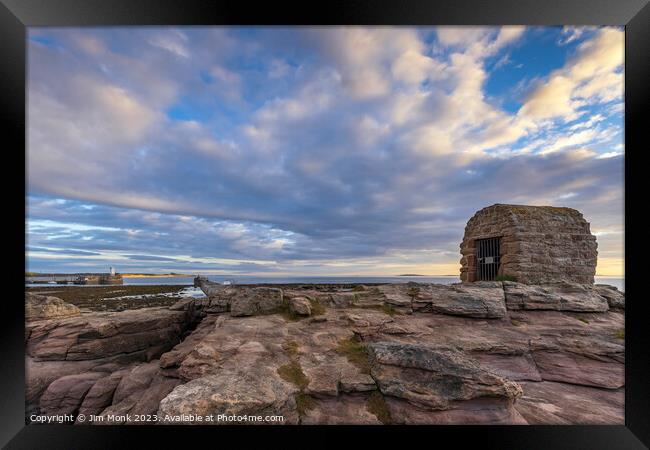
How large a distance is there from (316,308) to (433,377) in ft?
17.3

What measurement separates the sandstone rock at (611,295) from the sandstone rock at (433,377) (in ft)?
32.7

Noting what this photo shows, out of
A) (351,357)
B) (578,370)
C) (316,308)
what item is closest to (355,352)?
(351,357)

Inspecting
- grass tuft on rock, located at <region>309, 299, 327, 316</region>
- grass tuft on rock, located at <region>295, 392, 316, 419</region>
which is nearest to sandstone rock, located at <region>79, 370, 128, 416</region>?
grass tuft on rock, located at <region>295, 392, 316, 419</region>

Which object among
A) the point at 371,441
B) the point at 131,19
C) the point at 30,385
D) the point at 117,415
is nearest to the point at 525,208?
the point at 371,441

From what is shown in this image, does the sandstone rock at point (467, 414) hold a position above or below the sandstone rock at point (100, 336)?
above

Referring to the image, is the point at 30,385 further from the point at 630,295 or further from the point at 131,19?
the point at 630,295

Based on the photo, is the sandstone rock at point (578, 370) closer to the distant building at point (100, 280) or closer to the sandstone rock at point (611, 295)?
the sandstone rock at point (611, 295)

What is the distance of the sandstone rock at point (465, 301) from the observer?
8.87m

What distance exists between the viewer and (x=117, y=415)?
19.4 feet

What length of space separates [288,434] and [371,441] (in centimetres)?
159

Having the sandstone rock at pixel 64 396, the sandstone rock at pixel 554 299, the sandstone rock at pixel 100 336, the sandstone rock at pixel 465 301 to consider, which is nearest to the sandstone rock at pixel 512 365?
the sandstone rock at pixel 465 301

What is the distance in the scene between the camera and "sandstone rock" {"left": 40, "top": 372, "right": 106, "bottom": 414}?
710 centimetres

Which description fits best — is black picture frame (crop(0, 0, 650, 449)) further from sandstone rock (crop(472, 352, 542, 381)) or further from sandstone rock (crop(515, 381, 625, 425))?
sandstone rock (crop(472, 352, 542, 381))

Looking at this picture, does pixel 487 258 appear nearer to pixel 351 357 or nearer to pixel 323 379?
pixel 351 357
